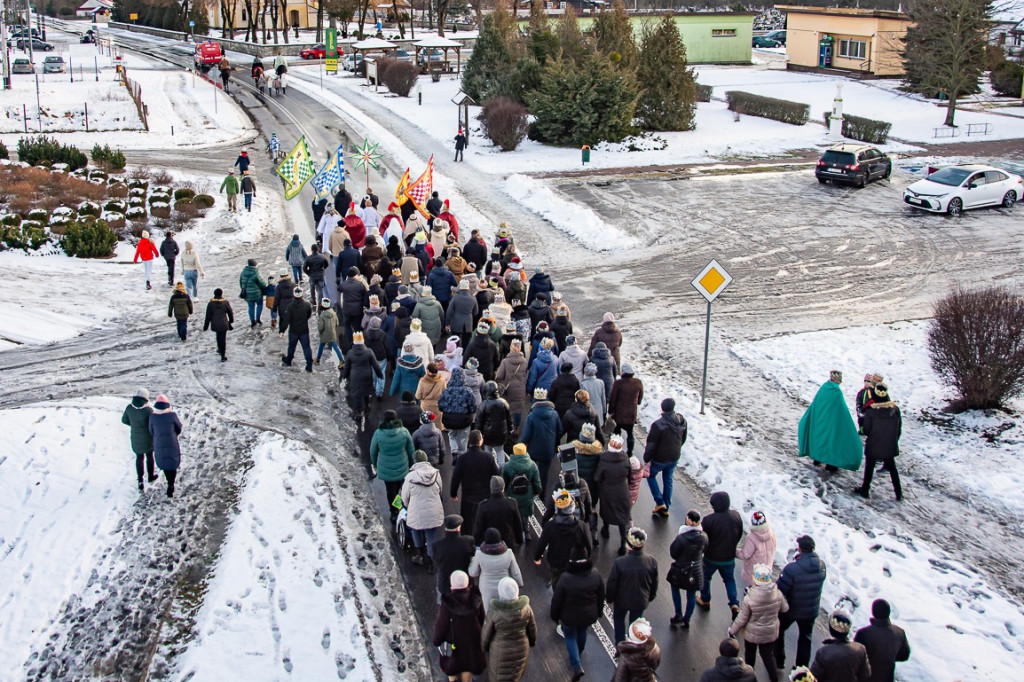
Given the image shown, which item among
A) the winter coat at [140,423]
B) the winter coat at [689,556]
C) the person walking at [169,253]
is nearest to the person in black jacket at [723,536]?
the winter coat at [689,556]

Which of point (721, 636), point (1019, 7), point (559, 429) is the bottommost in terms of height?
point (721, 636)

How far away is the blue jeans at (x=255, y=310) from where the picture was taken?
17.3 m

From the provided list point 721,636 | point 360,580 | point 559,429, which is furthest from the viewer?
point 559,429

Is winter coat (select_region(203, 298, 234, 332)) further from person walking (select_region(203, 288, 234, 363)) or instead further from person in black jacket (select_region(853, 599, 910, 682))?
person in black jacket (select_region(853, 599, 910, 682))

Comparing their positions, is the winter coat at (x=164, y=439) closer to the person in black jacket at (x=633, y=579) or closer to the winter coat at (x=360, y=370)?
the winter coat at (x=360, y=370)

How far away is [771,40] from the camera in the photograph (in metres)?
80.9

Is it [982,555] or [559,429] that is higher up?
[559,429]

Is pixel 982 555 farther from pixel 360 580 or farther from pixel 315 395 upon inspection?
pixel 315 395

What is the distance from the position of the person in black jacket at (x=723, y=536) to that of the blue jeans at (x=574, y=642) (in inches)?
59.1

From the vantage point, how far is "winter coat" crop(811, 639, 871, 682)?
7.34 meters

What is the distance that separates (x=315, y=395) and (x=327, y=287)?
4.01 metres

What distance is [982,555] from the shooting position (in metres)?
10.5

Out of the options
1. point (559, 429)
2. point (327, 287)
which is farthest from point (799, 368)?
point (327, 287)

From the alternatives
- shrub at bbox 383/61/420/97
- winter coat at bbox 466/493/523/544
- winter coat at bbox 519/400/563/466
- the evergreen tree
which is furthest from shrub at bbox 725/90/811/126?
winter coat at bbox 466/493/523/544
